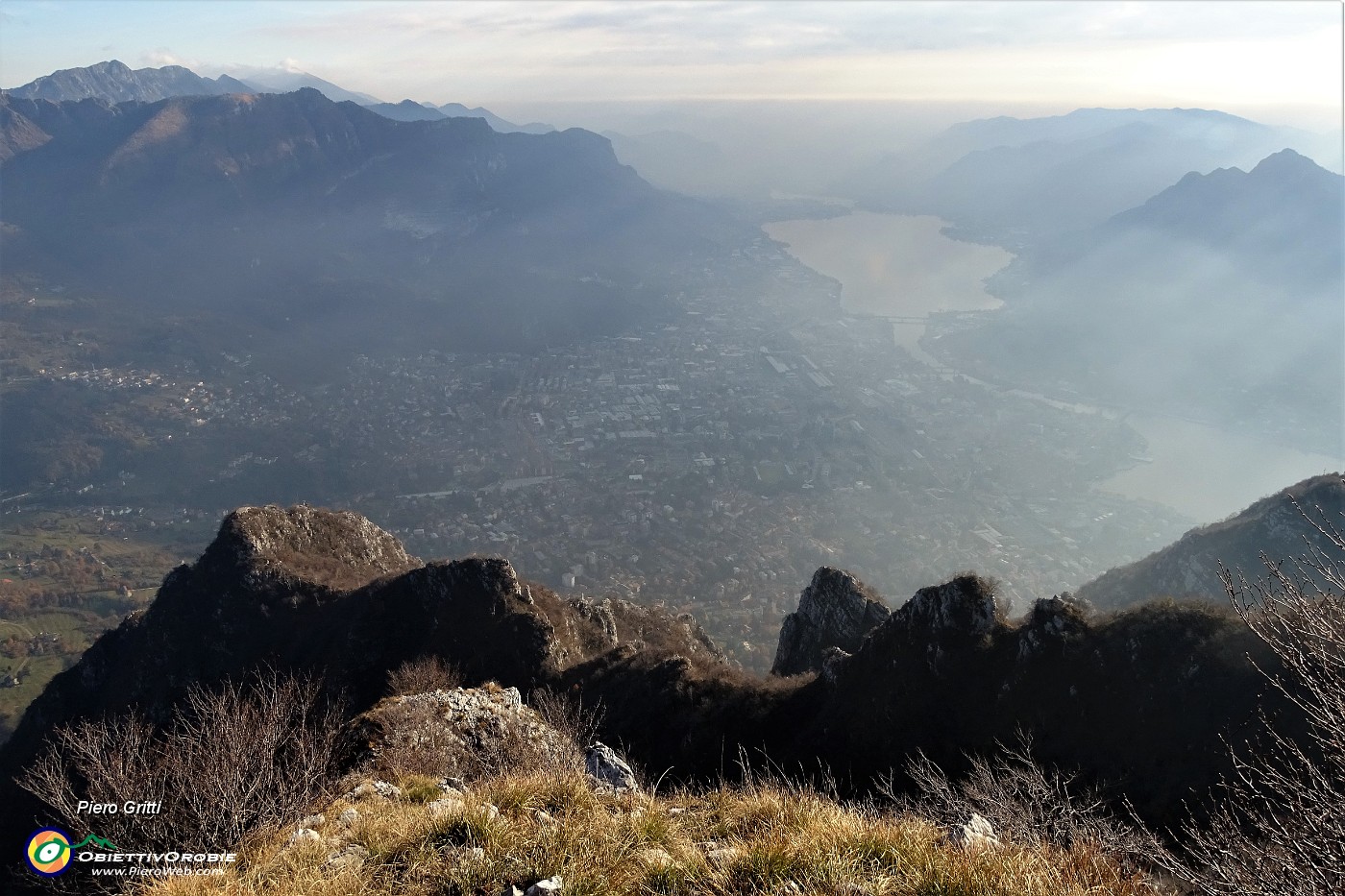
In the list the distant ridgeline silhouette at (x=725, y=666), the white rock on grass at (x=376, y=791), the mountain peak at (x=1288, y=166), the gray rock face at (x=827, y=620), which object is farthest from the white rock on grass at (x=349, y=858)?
the mountain peak at (x=1288, y=166)

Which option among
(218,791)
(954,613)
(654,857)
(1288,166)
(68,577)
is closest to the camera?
(654,857)

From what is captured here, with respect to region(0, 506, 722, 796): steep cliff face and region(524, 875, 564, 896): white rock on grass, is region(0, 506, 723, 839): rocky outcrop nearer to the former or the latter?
region(0, 506, 722, 796): steep cliff face

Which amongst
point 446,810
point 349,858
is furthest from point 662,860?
point 349,858

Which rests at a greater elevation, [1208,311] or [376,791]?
[376,791]

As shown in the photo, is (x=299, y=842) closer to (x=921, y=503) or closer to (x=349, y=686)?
(x=349, y=686)

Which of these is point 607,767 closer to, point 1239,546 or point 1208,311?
point 1239,546

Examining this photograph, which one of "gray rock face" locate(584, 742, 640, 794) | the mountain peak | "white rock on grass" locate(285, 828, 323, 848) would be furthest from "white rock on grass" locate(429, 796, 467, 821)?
the mountain peak
